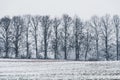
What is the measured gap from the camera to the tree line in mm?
77188

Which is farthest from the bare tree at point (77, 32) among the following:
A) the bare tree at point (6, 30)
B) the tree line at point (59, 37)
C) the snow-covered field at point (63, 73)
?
the snow-covered field at point (63, 73)

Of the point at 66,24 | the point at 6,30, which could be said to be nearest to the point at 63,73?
the point at 66,24

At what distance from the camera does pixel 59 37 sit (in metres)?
78.2

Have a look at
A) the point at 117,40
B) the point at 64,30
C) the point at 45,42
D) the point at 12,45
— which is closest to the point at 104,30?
the point at 117,40

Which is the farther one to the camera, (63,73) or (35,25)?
(35,25)

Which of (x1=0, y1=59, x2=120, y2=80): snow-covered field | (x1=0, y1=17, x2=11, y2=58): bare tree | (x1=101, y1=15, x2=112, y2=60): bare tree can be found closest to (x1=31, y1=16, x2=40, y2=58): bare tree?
(x1=0, y1=17, x2=11, y2=58): bare tree

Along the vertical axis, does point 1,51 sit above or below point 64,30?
below

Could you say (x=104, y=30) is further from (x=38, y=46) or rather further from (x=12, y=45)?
(x=12, y=45)

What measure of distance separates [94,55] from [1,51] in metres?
22.9

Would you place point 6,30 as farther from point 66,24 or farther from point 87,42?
point 87,42

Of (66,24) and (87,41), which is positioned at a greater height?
(66,24)

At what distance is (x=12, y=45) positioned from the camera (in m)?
78.4

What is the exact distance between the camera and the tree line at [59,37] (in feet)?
253

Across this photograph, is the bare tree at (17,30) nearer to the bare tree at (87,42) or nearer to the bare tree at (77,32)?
the bare tree at (77,32)
